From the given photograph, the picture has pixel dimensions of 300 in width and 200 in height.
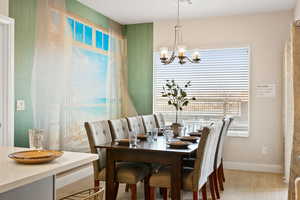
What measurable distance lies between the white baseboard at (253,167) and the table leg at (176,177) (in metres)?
2.61

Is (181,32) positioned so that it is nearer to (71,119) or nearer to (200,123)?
(200,123)

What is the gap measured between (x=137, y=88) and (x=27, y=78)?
8.44ft

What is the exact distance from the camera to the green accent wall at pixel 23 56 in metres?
3.55

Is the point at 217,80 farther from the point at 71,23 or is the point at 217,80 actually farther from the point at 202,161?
the point at 202,161

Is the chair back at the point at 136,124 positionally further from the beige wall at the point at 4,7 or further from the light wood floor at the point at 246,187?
the beige wall at the point at 4,7

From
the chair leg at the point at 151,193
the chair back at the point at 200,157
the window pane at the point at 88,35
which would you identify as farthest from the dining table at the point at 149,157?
the window pane at the point at 88,35

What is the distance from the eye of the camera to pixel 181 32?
5.60 metres

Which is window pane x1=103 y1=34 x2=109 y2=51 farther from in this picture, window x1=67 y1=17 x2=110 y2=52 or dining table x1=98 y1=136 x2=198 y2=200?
dining table x1=98 y1=136 x2=198 y2=200

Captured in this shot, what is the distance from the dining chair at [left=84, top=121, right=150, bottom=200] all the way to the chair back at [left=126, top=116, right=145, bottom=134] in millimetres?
549

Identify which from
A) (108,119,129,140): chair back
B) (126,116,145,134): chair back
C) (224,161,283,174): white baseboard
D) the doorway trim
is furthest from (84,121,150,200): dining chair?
(224,161,283,174): white baseboard

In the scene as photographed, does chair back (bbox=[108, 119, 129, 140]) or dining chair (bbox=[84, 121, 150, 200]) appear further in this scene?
chair back (bbox=[108, 119, 129, 140])

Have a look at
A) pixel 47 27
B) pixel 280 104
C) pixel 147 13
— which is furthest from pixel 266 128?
pixel 47 27

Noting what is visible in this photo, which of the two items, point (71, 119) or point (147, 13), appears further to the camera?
point (147, 13)

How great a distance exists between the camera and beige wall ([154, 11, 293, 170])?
16.5 feet
